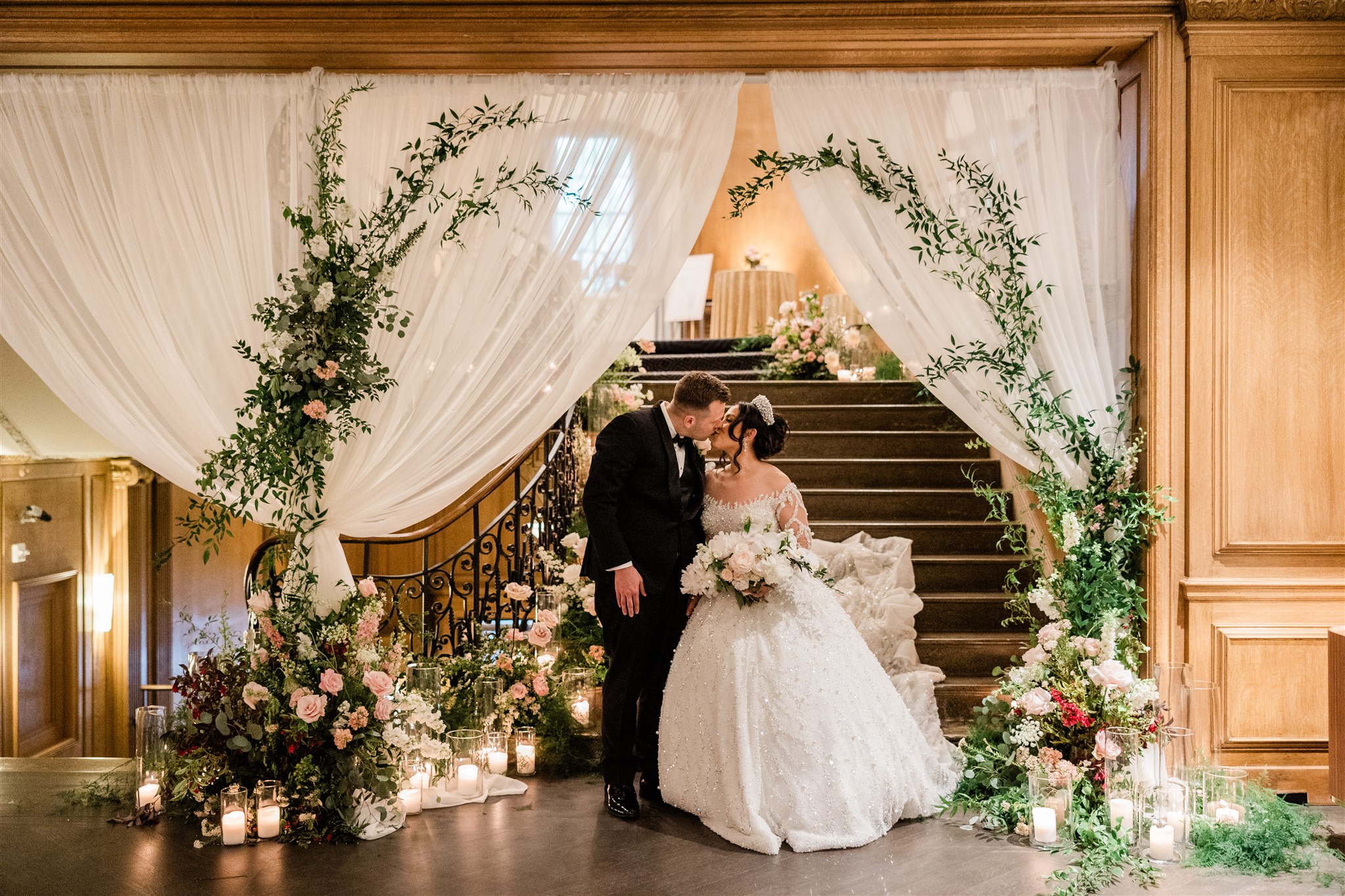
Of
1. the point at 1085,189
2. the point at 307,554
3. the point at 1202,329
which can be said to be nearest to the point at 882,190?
the point at 1085,189

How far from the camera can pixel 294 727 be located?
146 inches

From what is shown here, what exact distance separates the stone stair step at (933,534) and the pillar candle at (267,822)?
333 cm

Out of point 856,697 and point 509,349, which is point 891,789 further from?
point 509,349

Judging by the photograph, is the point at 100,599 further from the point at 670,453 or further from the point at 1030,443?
the point at 1030,443

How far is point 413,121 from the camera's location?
4.23 meters

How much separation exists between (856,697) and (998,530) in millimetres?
2710

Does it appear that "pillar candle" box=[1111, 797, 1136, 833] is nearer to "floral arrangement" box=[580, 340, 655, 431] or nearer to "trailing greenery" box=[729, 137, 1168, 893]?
"trailing greenery" box=[729, 137, 1168, 893]

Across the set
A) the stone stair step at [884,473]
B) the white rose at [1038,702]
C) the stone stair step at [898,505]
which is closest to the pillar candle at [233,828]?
the white rose at [1038,702]

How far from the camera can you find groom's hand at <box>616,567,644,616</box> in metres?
3.79

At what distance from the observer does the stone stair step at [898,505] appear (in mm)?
6285

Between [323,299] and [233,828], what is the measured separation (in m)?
1.93

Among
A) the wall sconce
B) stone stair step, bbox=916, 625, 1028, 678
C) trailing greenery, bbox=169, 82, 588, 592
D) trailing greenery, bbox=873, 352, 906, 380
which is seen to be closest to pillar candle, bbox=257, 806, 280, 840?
trailing greenery, bbox=169, 82, 588, 592

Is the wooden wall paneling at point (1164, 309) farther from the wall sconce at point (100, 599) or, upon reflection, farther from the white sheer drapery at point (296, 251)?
the wall sconce at point (100, 599)

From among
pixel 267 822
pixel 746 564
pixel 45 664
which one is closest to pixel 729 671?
pixel 746 564
